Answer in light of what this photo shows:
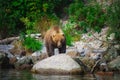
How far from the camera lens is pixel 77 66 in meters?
15.5

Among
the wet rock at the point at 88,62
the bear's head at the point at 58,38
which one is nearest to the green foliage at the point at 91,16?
the bear's head at the point at 58,38

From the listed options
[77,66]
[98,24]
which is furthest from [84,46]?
[77,66]

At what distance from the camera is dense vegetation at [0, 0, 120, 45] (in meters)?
21.5

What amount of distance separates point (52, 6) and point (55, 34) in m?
9.21

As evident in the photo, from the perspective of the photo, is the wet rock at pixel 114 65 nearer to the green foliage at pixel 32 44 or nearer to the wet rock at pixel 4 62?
the wet rock at pixel 4 62

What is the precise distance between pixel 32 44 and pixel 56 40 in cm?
424

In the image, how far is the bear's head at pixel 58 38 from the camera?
16.8 meters

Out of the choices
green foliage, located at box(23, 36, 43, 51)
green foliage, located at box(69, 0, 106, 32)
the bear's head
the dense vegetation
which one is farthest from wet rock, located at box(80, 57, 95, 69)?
green foliage, located at box(23, 36, 43, 51)

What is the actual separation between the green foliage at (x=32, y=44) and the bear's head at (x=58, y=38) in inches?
147

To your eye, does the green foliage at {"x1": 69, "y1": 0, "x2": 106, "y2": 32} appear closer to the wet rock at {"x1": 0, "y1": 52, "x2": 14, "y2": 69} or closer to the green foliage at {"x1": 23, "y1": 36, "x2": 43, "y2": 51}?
the green foliage at {"x1": 23, "y1": 36, "x2": 43, "y2": 51}

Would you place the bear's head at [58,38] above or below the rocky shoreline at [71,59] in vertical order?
above

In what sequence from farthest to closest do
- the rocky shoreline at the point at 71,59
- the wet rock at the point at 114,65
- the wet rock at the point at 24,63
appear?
the wet rock at the point at 24,63
the wet rock at the point at 114,65
the rocky shoreline at the point at 71,59

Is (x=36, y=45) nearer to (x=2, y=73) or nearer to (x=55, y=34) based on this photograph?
(x=55, y=34)

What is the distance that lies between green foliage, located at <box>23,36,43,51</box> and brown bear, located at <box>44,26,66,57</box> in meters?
3.40
